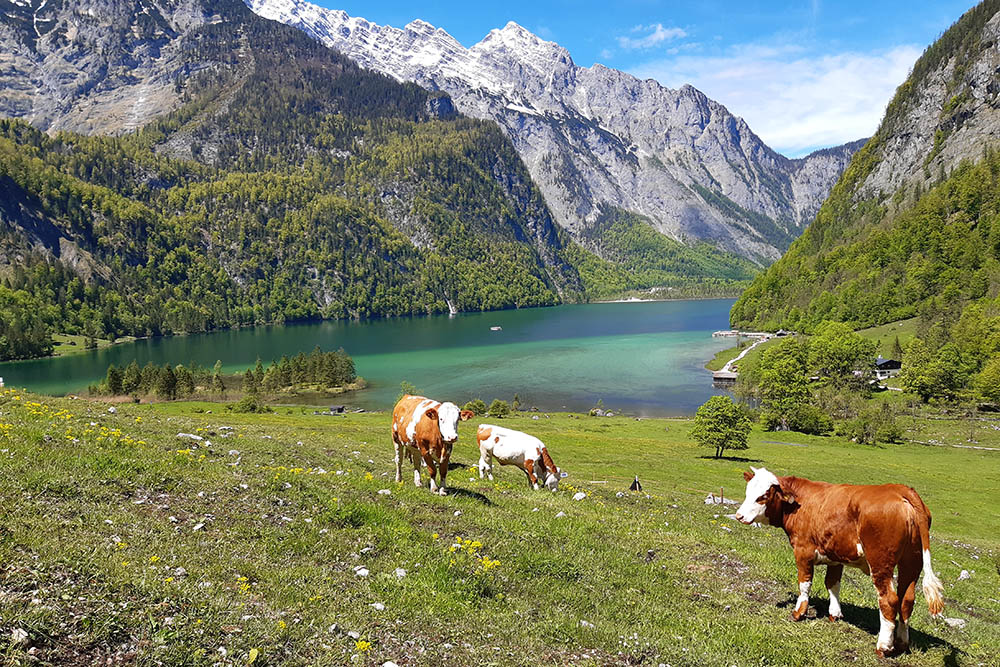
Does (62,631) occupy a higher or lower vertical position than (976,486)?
higher

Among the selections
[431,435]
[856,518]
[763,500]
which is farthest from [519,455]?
[856,518]

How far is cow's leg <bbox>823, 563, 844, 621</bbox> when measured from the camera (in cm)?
1036

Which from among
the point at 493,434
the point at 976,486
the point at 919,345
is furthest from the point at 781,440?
the point at 493,434

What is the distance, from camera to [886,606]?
915 cm

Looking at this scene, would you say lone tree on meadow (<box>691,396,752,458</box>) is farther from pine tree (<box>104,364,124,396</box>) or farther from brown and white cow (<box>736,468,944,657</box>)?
pine tree (<box>104,364,124,396</box>)

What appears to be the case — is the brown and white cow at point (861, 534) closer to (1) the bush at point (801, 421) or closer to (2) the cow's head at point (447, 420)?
(2) the cow's head at point (447, 420)

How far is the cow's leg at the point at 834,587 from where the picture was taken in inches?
408

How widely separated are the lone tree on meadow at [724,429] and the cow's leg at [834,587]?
6086cm

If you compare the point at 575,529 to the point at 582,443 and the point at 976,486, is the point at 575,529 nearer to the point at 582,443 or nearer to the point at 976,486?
the point at 582,443

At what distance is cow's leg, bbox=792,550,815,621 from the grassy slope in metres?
0.32

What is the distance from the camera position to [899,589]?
30.7 ft

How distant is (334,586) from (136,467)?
712cm

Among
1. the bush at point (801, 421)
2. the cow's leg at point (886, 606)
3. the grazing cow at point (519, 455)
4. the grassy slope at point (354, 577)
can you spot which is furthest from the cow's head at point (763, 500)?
the bush at point (801, 421)

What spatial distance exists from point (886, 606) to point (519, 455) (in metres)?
17.9
